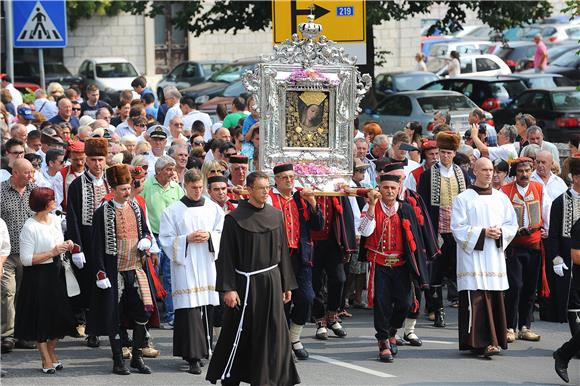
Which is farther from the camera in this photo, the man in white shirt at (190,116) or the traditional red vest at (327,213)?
the man in white shirt at (190,116)

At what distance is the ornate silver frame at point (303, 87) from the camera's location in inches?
505

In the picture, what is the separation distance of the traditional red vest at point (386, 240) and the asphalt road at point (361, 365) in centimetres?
92

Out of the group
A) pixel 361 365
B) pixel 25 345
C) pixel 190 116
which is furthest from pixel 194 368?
pixel 190 116

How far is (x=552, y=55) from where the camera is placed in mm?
40500

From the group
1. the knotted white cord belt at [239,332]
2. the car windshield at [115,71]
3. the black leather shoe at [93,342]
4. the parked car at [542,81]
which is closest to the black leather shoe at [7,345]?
the black leather shoe at [93,342]

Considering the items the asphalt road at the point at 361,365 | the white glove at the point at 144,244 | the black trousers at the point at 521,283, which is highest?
the white glove at the point at 144,244

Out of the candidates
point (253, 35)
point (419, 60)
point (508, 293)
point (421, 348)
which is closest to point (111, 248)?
point (421, 348)

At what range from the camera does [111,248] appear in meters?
11.8

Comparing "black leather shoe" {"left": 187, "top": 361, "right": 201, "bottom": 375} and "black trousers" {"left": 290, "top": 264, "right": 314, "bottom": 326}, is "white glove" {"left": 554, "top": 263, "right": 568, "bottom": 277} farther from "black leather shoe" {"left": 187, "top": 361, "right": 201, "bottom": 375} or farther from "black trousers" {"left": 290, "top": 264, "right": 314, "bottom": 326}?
"black leather shoe" {"left": 187, "top": 361, "right": 201, "bottom": 375}

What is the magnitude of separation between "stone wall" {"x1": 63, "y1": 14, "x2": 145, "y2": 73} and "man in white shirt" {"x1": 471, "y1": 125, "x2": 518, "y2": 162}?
1190 inches

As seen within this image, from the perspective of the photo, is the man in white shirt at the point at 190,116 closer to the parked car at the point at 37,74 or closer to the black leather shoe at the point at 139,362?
the black leather shoe at the point at 139,362

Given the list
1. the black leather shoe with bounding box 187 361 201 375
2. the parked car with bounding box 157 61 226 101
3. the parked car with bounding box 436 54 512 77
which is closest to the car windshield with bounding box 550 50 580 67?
the parked car with bounding box 436 54 512 77

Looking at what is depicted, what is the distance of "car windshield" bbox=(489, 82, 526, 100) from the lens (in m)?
27.5

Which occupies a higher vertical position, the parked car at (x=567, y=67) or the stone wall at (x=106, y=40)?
the stone wall at (x=106, y=40)
